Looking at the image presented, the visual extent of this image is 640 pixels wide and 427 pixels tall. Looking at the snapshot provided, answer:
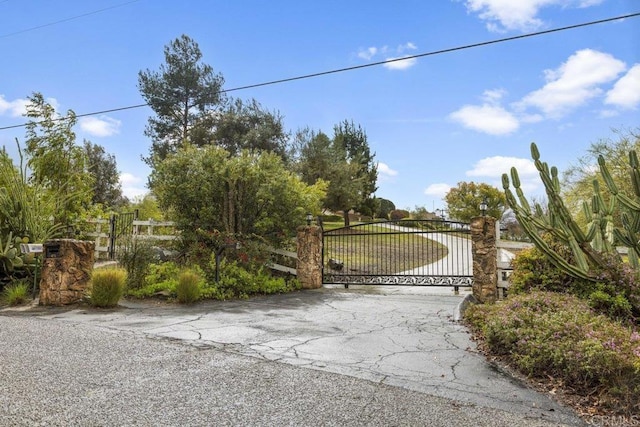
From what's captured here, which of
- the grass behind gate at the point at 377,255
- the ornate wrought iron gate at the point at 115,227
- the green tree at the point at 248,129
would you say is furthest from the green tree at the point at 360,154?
the ornate wrought iron gate at the point at 115,227

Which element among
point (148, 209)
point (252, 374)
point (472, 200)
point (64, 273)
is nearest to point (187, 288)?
point (64, 273)

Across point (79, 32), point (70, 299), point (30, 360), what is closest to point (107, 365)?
point (30, 360)

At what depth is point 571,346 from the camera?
3.82 meters

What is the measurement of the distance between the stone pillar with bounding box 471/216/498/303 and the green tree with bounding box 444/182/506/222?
68.9 ft

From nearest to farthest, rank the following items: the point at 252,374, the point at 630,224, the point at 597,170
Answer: the point at 252,374
the point at 630,224
the point at 597,170

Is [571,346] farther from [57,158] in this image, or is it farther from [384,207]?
[384,207]

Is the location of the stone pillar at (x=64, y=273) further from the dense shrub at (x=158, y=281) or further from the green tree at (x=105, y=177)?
the green tree at (x=105, y=177)

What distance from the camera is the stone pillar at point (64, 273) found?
26.0 feet

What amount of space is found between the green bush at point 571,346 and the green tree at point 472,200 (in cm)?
2453

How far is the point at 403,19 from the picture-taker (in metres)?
8.70

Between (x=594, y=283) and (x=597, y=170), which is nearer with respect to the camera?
(x=594, y=283)

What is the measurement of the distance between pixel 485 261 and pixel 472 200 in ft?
73.4

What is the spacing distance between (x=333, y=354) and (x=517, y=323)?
6.85ft

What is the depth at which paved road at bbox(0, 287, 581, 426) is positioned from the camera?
296cm
